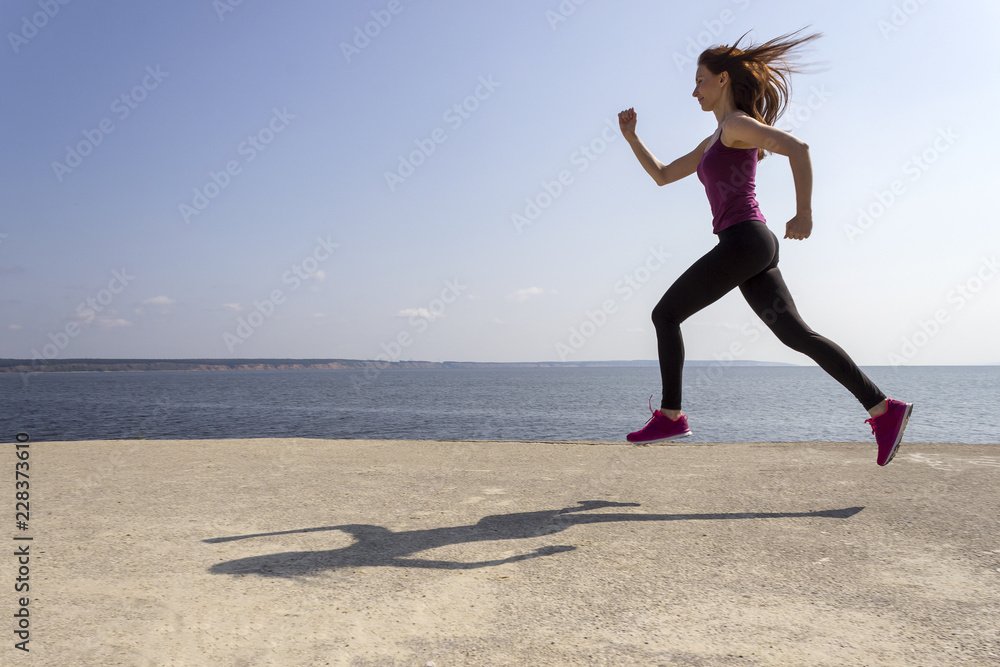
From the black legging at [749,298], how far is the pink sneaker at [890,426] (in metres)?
0.08

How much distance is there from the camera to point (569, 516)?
3.30 meters

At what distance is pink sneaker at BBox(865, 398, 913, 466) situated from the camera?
3248mm

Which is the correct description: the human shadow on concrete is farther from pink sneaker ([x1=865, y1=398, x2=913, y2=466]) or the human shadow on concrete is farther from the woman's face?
the woman's face

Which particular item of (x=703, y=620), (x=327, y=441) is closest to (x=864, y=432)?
(x=327, y=441)

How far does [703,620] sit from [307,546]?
5.50 ft

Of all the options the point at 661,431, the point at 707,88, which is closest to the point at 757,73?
the point at 707,88

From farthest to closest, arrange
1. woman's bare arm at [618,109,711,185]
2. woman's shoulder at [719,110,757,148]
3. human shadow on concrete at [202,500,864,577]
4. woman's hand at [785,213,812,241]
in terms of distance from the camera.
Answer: woman's bare arm at [618,109,711,185], woman's shoulder at [719,110,757,148], woman's hand at [785,213,812,241], human shadow on concrete at [202,500,864,577]

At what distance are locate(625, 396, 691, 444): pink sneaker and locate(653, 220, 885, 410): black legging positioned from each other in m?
0.08

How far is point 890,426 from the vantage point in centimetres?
326

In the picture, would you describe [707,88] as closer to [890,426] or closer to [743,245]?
[743,245]

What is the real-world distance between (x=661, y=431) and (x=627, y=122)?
1.92 m

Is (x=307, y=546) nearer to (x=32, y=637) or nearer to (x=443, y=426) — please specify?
(x=32, y=637)

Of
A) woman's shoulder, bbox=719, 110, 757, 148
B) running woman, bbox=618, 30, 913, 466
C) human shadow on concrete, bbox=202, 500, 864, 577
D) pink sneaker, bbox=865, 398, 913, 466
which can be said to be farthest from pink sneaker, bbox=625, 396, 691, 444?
woman's shoulder, bbox=719, 110, 757, 148

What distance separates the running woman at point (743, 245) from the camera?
3.12m
